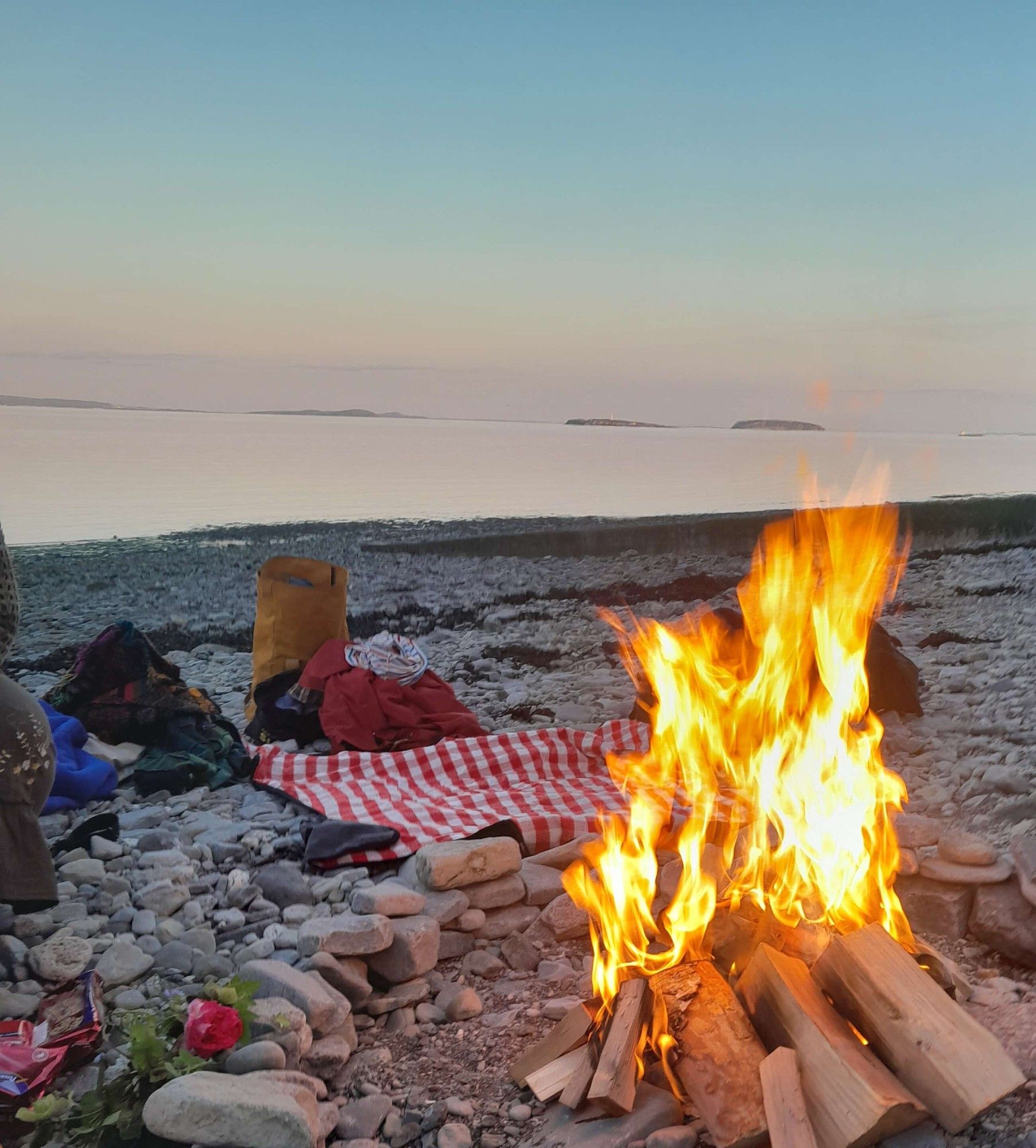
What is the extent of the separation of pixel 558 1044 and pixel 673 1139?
0.44m

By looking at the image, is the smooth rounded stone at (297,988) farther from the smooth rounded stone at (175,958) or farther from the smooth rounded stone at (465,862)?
the smooth rounded stone at (465,862)

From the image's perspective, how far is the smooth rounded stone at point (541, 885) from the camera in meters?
3.59

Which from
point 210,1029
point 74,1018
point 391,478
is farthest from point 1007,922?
point 391,478

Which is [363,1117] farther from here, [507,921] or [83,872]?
[83,872]

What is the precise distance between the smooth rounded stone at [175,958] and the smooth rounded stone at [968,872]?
7.61 ft

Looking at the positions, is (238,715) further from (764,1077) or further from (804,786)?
(764,1077)

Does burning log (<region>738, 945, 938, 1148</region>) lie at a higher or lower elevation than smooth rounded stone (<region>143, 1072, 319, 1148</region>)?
higher

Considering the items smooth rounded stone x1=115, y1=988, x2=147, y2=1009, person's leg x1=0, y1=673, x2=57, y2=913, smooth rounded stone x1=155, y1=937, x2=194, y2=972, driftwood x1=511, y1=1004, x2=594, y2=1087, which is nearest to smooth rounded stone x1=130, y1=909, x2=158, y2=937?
smooth rounded stone x1=155, y1=937, x2=194, y2=972

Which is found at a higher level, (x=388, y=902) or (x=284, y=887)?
(x=388, y=902)

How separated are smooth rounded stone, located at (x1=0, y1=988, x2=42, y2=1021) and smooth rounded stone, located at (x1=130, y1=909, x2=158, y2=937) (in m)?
0.50

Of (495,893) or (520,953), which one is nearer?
(520,953)

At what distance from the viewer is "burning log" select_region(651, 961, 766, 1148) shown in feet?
7.39

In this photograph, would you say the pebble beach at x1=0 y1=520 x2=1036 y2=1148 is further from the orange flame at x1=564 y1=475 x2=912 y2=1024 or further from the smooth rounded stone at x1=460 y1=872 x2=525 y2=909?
the orange flame at x1=564 y1=475 x2=912 y2=1024

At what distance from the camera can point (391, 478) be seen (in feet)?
89.1
